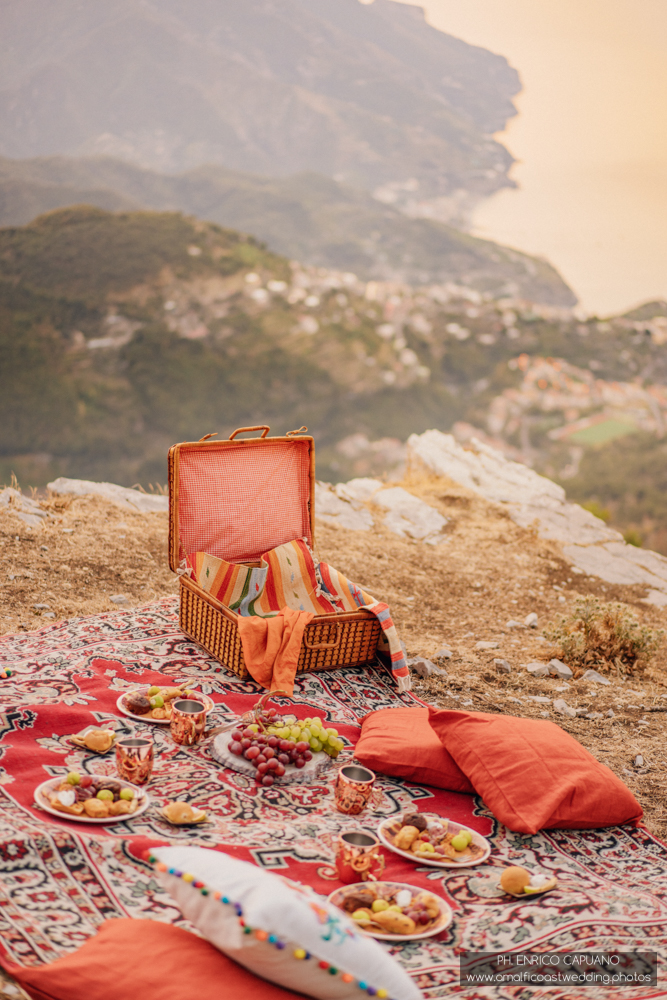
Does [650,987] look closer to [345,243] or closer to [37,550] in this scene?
[37,550]

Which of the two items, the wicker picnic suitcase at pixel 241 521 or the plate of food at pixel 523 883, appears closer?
the plate of food at pixel 523 883

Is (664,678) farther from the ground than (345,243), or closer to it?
closer to it

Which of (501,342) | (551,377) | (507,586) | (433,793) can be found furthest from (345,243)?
(433,793)

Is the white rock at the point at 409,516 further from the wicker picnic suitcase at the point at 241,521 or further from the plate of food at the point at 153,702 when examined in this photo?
the plate of food at the point at 153,702

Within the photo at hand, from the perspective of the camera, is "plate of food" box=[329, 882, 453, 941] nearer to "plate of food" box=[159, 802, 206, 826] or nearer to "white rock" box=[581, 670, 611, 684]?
"plate of food" box=[159, 802, 206, 826]

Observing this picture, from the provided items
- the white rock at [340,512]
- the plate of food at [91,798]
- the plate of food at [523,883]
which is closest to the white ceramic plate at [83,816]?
the plate of food at [91,798]

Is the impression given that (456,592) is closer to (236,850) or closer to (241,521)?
(241,521)
